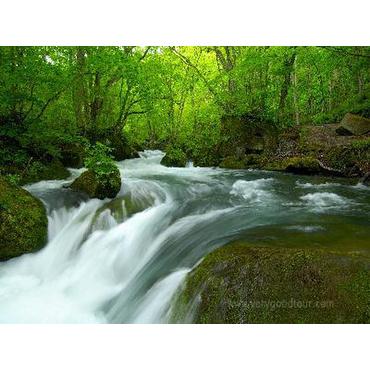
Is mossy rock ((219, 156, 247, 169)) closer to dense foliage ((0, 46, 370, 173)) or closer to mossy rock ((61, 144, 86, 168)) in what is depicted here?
dense foliage ((0, 46, 370, 173))

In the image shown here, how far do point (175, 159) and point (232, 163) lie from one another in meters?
1.89

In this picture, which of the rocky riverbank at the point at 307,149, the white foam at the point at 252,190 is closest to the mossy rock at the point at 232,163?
the rocky riverbank at the point at 307,149

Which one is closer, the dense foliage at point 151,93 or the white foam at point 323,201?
the white foam at point 323,201

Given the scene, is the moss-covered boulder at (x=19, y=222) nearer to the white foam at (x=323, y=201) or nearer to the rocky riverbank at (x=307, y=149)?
the white foam at (x=323, y=201)

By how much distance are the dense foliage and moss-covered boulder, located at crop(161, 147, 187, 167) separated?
43 cm

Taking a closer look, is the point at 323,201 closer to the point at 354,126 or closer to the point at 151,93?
the point at 354,126

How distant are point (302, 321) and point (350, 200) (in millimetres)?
3895

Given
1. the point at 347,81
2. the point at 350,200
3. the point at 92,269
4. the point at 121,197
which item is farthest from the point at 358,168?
the point at 347,81

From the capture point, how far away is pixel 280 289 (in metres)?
3.13

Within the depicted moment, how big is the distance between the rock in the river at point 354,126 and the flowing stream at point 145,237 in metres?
3.31

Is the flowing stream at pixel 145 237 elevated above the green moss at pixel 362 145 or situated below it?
below

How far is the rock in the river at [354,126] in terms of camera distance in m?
10.1

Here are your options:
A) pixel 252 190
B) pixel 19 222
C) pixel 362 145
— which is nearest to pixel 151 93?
pixel 252 190
